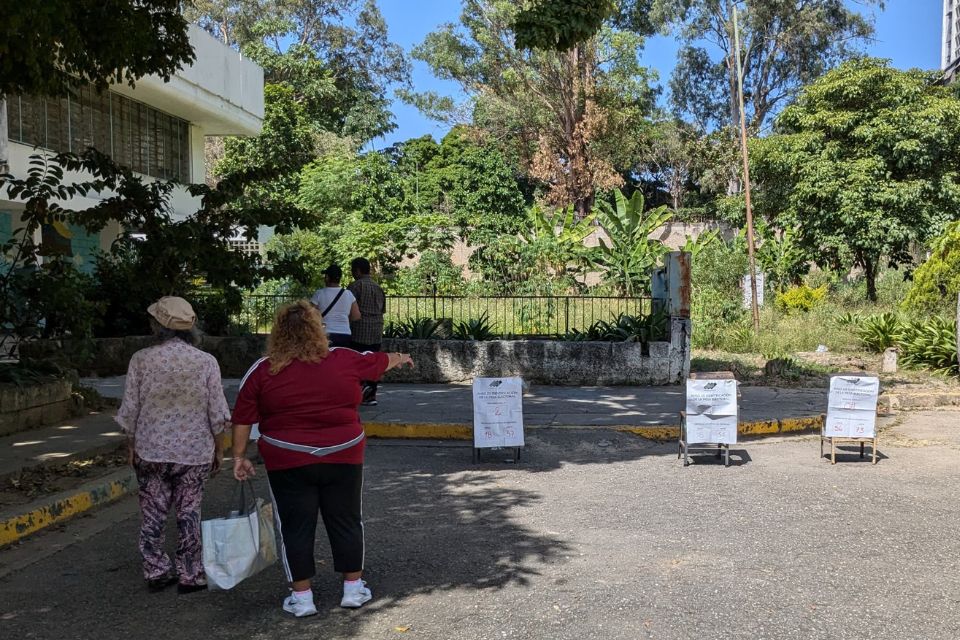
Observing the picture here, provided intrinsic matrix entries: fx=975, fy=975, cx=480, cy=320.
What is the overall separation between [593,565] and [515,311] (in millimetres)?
10289

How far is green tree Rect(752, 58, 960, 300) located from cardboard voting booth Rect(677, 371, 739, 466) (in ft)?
65.5

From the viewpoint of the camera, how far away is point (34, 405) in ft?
33.1

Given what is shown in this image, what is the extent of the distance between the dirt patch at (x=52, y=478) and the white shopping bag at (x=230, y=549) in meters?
2.91

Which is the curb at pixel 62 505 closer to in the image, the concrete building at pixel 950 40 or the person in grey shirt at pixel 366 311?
the person in grey shirt at pixel 366 311

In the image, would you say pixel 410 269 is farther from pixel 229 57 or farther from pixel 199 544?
pixel 199 544

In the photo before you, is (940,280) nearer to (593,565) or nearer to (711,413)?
(711,413)

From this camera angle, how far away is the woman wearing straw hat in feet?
17.2

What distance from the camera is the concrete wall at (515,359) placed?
14273 millimetres

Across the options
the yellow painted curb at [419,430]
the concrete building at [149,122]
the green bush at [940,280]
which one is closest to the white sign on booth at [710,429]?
the yellow painted curb at [419,430]

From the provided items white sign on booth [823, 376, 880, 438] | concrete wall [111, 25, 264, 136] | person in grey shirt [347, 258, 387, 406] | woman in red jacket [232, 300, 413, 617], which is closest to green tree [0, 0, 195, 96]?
person in grey shirt [347, 258, 387, 406]

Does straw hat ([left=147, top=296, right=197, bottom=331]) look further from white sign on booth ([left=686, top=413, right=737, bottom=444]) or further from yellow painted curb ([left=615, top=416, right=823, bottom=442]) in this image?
yellow painted curb ([left=615, top=416, right=823, bottom=442])

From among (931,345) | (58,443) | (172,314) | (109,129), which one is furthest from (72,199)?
(931,345)

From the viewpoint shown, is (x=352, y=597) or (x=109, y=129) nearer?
(x=352, y=597)

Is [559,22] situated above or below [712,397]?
above
